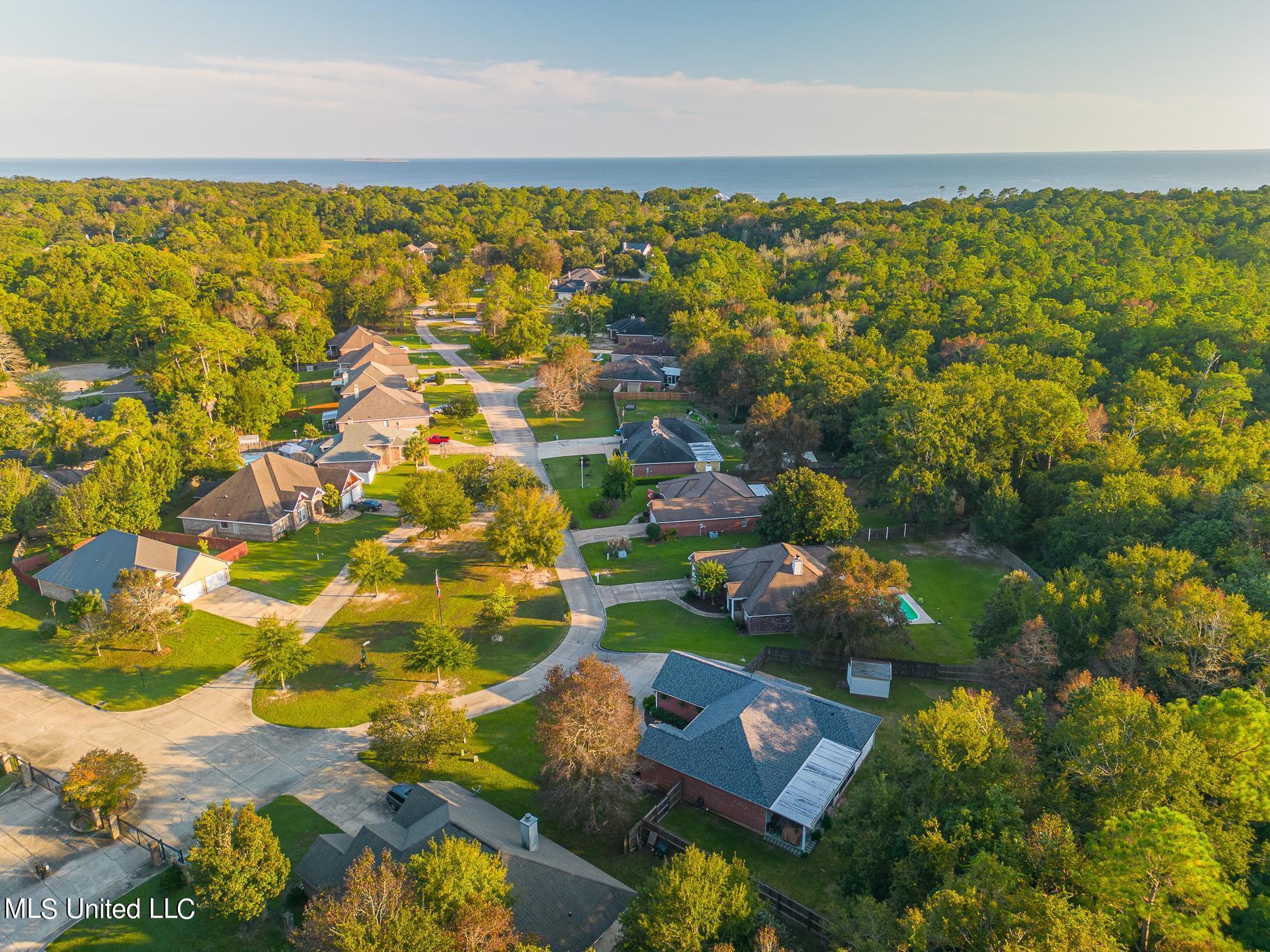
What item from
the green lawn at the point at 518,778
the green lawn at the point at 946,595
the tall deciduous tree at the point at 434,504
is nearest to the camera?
the green lawn at the point at 518,778

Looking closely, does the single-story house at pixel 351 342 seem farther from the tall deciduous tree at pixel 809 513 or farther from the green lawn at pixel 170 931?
the green lawn at pixel 170 931

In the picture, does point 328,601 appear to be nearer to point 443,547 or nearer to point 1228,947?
point 443,547

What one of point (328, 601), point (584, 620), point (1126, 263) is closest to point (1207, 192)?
point (1126, 263)

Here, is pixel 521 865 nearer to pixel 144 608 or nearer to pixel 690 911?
pixel 690 911

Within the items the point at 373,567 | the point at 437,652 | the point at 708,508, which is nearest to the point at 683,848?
the point at 437,652

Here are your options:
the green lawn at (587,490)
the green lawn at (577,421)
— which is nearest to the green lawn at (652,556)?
the green lawn at (587,490)

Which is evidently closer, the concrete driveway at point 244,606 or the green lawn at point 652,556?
the concrete driveway at point 244,606
